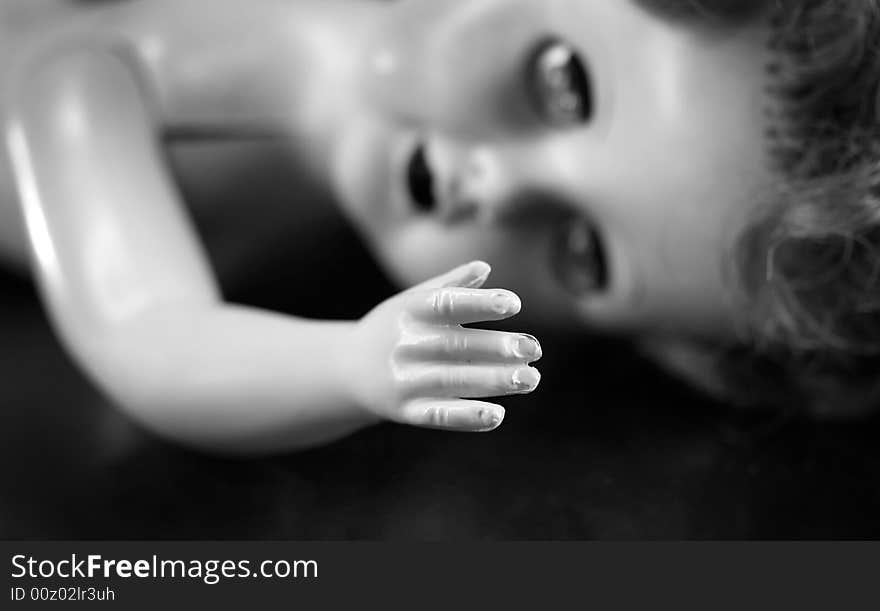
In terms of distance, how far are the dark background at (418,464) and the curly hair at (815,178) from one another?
0.24 ft

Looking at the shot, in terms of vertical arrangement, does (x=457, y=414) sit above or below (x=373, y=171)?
below

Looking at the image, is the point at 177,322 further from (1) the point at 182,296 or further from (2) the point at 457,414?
(2) the point at 457,414

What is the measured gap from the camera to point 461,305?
0.38 metres

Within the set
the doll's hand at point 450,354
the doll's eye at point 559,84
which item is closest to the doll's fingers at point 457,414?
the doll's hand at point 450,354

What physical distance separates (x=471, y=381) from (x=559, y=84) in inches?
8.2

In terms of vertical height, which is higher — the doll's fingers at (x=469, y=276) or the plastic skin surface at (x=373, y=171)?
the plastic skin surface at (x=373, y=171)

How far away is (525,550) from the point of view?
1.52 feet

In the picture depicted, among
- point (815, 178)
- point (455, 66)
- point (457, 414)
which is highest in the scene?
point (455, 66)

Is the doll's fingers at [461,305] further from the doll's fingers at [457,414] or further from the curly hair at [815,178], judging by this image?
Answer: the curly hair at [815,178]

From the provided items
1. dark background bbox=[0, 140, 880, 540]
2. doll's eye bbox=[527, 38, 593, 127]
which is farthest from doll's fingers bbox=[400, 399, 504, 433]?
doll's eye bbox=[527, 38, 593, 127]

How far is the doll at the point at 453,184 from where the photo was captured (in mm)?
480

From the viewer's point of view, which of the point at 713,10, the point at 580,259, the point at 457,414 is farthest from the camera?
the point at 580,259

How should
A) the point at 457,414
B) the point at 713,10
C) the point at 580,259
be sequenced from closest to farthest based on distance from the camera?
the point at 457,414 → the point at 713,10 → the point at 580,259

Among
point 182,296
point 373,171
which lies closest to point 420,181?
point 373,171
